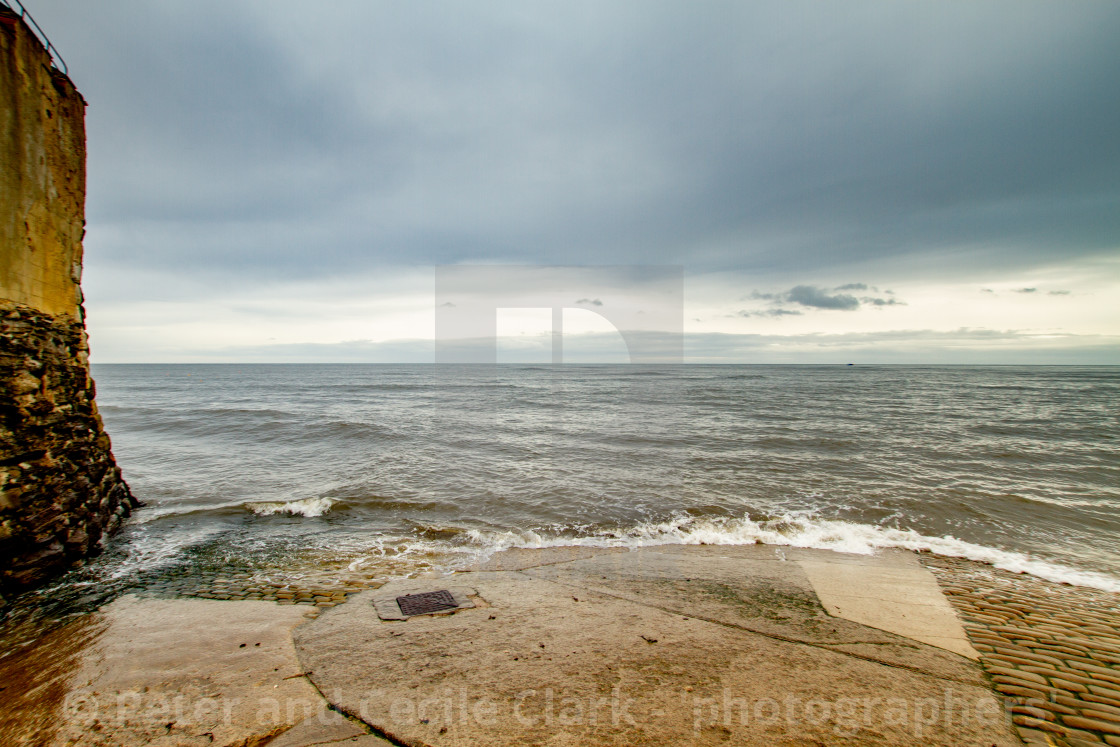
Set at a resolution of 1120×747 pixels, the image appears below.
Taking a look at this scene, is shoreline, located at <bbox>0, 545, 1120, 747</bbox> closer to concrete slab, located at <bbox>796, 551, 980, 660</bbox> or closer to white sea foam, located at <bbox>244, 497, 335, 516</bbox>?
concrete slab, located at <bbox>796, 551, 980, 660</bbox>

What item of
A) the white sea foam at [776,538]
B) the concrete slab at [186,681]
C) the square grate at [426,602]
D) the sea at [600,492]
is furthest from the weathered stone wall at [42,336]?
the white sea foam at [776,538]

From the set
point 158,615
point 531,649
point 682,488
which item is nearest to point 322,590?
point 158,615

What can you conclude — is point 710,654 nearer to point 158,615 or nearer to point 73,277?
point 158,615

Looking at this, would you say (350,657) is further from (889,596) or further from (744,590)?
(889,596)

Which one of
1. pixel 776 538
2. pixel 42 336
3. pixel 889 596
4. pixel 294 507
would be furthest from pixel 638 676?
pixel 42 336

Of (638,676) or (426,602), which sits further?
(426,602)

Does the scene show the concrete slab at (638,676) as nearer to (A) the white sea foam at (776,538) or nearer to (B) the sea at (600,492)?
(B) the sea at (600,492)

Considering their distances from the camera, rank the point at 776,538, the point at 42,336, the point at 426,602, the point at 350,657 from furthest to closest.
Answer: the point at 776,538, the point at 42,336, the point at 426,602, the point at 350,657

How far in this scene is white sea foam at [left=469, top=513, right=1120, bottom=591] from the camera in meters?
8.73

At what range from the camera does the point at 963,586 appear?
7.01 m

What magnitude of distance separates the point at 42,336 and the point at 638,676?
10789 mm

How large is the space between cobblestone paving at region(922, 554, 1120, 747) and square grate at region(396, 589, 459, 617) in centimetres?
584

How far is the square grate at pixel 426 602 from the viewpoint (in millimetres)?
5891

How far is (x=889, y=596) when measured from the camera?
652 cm
